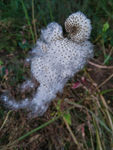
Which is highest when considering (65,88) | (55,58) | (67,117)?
(55,58)

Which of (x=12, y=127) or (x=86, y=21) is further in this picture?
(x=12, y=127)

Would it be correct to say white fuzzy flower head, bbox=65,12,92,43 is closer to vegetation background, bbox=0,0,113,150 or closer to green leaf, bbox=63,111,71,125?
vegetation background, bbox=0,0,113,150

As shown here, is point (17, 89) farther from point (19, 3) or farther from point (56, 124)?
point (19, 3)

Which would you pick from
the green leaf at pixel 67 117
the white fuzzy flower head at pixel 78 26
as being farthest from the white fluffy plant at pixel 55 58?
the green leaf at pixel 67 117

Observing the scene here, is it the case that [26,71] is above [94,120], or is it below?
above

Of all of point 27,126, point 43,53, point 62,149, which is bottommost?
point 62,149

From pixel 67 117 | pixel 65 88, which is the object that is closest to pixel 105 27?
pixel 65 88

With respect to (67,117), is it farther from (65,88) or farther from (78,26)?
(78,26)

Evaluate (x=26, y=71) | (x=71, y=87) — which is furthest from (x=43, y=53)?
(x=71, y=87)

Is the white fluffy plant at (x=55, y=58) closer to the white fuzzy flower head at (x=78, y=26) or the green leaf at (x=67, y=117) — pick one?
the white fuzzy flower head at (x=78, y=26)
